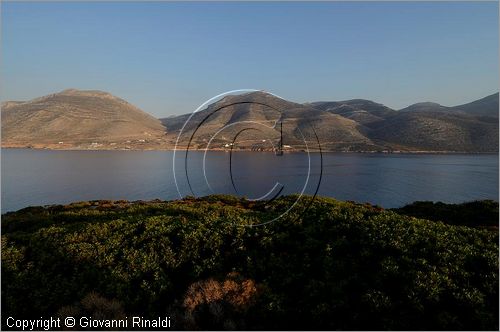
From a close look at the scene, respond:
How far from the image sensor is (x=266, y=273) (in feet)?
56.9

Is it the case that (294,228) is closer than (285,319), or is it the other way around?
(285,319)

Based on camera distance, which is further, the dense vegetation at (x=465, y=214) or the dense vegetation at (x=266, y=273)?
the dense vegetation at (x=465, y=214)

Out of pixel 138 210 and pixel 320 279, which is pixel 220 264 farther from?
pixel 138 210

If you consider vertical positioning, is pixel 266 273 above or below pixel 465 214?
above

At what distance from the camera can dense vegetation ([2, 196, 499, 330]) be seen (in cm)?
1412

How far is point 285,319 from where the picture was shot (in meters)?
14.7

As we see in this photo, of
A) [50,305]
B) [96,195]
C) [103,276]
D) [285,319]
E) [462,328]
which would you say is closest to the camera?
[462,328]

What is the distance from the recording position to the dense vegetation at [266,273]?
14117 mm

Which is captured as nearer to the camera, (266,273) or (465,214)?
(266,273)

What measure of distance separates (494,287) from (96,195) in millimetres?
97693

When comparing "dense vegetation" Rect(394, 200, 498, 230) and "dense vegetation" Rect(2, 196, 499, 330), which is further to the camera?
"dense vegetation" Rect(394, 200, 498, 230)

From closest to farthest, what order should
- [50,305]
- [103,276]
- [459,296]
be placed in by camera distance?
1. [459,296]
2. [50,305]
3. [103,276]

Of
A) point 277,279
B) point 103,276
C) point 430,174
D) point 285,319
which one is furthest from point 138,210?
point 430,174

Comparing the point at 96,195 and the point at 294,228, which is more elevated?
the point at 294,228
